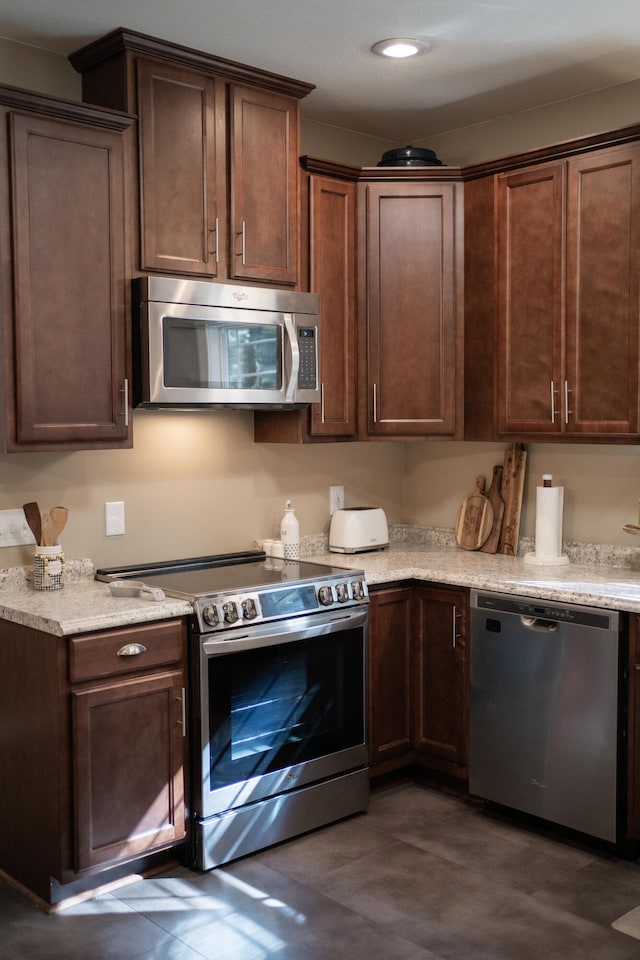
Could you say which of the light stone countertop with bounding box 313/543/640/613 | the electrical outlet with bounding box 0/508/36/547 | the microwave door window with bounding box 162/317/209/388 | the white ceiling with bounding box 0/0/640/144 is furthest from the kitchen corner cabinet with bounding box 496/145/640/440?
the electrical outlet with bounding box 0/508/36/547

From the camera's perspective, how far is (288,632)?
10.5 feet

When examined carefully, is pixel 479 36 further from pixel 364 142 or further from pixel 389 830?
pixel 389 830

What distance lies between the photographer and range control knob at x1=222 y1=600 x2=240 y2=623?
9.93 ft

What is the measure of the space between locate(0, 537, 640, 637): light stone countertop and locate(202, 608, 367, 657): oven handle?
150mm

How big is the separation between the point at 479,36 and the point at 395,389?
1.35 m

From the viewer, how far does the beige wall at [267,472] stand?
333 centimetres

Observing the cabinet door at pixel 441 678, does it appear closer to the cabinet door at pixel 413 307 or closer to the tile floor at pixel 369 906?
the tile floor at pixel 369 906

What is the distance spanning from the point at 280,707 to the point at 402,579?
0.75 metres

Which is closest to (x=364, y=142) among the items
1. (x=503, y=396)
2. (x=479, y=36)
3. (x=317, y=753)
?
(x=479, y=36)

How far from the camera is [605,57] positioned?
339 cm

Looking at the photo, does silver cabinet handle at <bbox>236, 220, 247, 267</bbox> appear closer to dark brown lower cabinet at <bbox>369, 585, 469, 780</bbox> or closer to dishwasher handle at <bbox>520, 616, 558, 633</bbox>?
dark brown lower cabinet at <bbox>369, 585, 469, 780</bbox>

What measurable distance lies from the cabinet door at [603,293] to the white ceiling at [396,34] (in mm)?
398

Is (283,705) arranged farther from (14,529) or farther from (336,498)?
(336,498)

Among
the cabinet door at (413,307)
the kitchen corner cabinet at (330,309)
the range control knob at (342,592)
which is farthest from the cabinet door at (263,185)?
the range control knob at (342,592)
